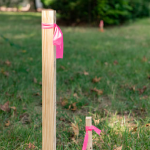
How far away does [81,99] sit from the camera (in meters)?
3.51

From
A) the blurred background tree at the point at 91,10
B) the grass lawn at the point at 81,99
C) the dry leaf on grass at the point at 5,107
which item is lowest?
the grass lawn at the point at 81,99

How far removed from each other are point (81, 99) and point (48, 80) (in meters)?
1.81

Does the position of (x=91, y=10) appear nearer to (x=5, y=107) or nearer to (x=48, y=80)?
(x=5, y=107)

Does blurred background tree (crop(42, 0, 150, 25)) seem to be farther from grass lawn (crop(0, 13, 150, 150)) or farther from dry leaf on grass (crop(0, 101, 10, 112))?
dry leaf on grass (crop(0, 101, 10, 112))

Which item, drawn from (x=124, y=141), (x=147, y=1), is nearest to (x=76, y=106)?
(x=124, y=141)

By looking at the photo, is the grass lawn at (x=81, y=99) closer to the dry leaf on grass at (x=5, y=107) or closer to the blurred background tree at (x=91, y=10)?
the dry leaf on grass at (x=5, y=107)

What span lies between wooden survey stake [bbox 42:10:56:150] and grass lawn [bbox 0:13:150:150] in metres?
0.58

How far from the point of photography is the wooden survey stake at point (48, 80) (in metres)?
1.71

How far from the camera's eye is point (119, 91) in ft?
13.1

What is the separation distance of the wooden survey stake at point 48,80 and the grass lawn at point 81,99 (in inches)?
22.8

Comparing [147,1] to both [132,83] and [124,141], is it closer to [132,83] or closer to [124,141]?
[132,83]

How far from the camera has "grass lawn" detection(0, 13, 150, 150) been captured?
246cm

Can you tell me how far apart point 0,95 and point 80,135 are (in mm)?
1496

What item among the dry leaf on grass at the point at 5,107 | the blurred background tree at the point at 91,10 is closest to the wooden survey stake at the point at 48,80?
the dry leaf on grass at the point at 5,107
